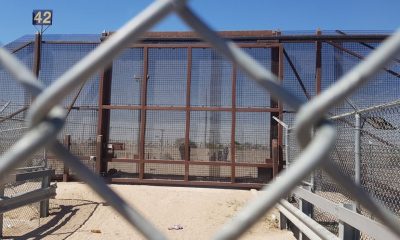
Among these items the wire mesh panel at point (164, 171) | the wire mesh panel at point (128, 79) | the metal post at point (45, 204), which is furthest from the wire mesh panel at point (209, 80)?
the metal post at point (45, 204)

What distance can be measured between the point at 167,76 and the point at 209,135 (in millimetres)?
2163

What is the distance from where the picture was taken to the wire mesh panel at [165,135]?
13812 millimetres

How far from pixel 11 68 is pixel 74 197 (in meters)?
11.4

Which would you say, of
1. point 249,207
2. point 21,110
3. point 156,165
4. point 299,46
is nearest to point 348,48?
point 299,46

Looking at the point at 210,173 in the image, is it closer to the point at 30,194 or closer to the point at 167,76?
the point at 167,76

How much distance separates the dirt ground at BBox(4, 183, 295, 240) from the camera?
9.34 m

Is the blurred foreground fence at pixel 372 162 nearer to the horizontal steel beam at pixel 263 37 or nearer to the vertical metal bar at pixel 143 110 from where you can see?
the horizontal steel beam at pixel 263 37

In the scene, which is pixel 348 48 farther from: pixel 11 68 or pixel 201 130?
pixel 11 68

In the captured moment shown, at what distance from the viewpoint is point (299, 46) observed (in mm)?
14008

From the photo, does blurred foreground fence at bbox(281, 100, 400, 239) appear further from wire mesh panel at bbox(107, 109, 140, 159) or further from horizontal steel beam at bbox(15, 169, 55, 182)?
wire mesh panel at bbox(107, 109, 140, 159)

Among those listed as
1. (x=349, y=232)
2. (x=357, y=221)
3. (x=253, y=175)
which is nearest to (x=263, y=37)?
(x=253, y=175)

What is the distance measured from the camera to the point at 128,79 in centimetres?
1435

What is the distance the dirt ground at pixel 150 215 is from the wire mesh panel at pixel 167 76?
8.65ft

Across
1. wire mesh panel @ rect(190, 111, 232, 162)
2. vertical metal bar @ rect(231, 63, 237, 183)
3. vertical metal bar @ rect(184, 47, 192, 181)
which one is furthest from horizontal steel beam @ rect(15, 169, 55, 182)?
vertical metal bar @ rect(231, 63, 237, 183)
